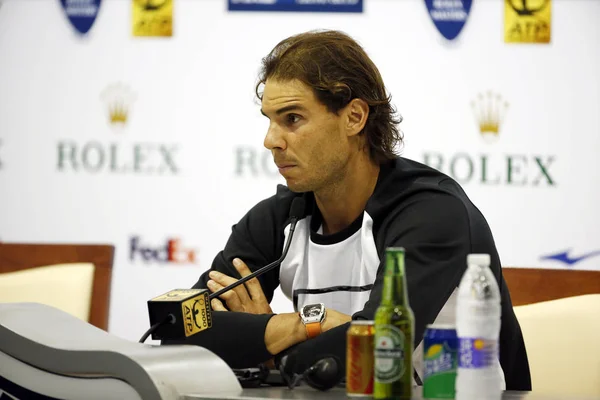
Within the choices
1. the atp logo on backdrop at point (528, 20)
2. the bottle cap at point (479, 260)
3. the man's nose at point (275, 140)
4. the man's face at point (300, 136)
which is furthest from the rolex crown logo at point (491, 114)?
the bottle cap at point (479, 260)

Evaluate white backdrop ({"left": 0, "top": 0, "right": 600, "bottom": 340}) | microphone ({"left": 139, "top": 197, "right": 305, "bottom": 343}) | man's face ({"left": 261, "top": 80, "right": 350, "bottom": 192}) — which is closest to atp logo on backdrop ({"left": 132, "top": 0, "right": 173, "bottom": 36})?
white backdrop ({"left": 0, "top": 0, "right": 600, "bottom": 340})

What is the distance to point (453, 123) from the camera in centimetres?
303

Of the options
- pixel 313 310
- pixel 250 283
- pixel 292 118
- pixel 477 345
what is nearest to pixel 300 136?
pixel 292 118

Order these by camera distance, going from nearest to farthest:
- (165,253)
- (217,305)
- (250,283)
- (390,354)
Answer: (390,354) → (217,305) → (250,283) → (165,253)

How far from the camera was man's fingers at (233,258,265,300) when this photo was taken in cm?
222

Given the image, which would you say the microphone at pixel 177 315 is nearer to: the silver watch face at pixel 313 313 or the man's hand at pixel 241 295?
the silver watch face at pixel 313 313

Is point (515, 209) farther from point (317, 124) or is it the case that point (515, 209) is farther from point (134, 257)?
point (134, 257)

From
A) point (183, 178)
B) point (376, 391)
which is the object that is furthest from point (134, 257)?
point (376, 391)

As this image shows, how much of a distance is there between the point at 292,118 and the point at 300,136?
0.17 feet

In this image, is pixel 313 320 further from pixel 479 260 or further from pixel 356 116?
pixel 479 260

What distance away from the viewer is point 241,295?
7.20 feet

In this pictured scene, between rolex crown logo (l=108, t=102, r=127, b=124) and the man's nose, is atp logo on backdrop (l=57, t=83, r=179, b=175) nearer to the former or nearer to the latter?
rolex crown logo (l=108, t=102, r=127, b=124)

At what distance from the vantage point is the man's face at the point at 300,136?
2.20 meters

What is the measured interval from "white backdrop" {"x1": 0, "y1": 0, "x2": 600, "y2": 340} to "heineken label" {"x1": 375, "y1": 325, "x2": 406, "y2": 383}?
1.88 meters
